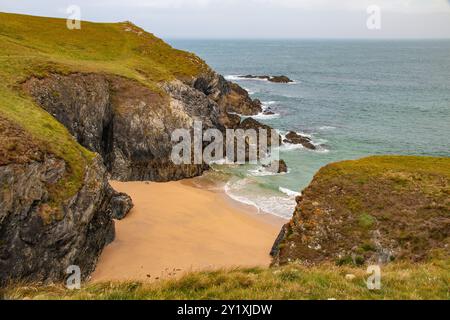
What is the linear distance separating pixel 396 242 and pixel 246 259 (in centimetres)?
964

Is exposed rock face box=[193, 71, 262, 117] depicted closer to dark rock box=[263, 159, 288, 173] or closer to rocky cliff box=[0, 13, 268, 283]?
rocky cliff box=[0, 13, 268, 283]

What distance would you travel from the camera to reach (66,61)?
4516cm

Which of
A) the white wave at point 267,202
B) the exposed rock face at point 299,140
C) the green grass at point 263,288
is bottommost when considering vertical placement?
the white wave at point 267,202

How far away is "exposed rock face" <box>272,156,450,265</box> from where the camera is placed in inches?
A: 789

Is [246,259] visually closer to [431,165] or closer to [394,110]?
[431,165]

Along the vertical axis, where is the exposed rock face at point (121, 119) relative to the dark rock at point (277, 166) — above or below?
above

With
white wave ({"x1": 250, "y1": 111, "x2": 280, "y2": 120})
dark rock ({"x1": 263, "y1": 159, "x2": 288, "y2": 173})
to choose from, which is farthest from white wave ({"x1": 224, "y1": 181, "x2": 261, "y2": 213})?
white wave ({"x1": 250, "y1": 111, "x2": 280, "y2": 120})

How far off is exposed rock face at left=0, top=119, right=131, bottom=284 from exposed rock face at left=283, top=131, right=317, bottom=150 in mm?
41791

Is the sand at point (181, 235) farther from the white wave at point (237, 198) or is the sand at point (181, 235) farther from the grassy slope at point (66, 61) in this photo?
the grassy slope at point (66, 61)

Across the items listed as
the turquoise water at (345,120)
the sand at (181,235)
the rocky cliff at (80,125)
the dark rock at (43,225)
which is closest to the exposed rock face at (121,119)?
the rocky cliff at (80,125)

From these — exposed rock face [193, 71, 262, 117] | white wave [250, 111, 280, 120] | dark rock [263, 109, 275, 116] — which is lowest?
white wave [250, 111, 280, 120]

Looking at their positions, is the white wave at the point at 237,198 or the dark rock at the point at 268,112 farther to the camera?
the dark rock at the point at 268,112

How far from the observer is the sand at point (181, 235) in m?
24.8

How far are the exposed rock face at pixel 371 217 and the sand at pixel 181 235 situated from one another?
4.45m
